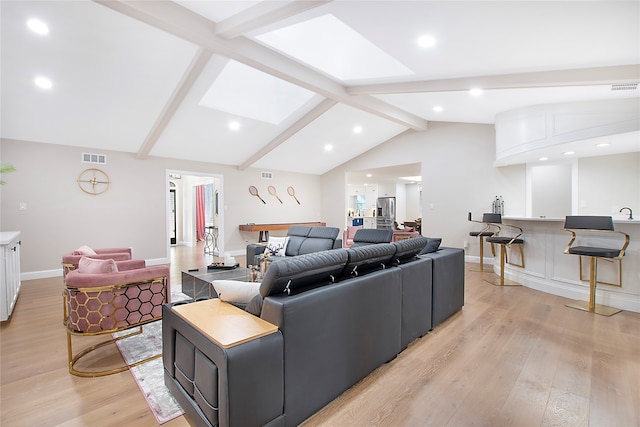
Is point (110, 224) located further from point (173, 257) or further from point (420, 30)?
point (420, 30)

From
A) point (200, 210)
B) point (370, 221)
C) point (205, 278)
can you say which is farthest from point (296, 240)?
point (370, 221)

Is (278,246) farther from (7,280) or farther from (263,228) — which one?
(7,280)

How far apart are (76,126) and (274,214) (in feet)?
15.7

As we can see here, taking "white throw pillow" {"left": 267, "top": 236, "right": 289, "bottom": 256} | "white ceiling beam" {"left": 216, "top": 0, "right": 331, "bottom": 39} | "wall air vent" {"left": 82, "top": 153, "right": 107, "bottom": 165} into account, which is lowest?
"white throw pillow" {"left": 267, "top": 236, "right": 289, "bottom": 256}

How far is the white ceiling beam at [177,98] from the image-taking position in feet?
12.2

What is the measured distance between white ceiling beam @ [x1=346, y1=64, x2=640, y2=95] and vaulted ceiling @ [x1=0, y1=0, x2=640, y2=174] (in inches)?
0.4

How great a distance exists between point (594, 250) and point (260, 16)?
14.2ft

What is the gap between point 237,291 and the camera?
6.05ft

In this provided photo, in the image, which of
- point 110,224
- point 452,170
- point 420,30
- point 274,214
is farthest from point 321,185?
point 420,30

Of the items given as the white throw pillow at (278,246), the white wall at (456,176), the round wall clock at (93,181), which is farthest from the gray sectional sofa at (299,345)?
the round wall clock at (93,181)

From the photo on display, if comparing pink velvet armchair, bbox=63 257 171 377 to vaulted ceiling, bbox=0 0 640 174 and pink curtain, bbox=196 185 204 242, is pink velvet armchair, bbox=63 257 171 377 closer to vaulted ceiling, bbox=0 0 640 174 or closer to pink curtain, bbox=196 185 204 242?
vaulted ceiling, bbox=0 0 640 174

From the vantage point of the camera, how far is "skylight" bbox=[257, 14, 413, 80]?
3.33 metres

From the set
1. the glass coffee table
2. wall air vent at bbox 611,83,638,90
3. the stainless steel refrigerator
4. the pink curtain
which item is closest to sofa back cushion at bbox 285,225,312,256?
the glass coffee table

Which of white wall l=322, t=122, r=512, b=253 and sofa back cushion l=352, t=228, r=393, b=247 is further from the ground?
white wall l=322, t=122, r=512, b=253
